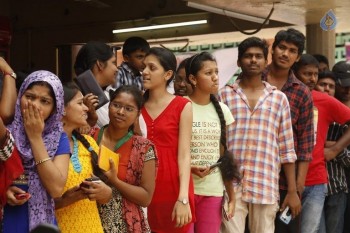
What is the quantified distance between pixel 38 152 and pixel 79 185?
34cm

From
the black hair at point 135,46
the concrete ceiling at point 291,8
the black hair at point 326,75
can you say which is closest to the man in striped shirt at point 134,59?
the black hair at point 135,46

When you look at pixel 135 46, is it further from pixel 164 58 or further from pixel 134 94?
pixel 134 94

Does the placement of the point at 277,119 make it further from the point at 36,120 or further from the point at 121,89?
the point at 36,120

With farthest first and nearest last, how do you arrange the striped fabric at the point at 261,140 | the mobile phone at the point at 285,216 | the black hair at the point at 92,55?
the mobile phone at the point at 285,216, the striped fabric at the point at 261,140, the black hair at the point at 92,55

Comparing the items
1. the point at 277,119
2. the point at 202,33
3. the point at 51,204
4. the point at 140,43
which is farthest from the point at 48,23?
the point at 51,204

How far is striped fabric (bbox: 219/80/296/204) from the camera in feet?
17.3

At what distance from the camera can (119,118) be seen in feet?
13.7

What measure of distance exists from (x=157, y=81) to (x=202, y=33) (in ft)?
26.2

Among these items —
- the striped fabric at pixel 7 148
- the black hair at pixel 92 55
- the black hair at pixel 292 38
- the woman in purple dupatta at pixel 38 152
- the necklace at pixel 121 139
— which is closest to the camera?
the striped fabric at pixel 7 148

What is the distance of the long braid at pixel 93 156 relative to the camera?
3875 mm

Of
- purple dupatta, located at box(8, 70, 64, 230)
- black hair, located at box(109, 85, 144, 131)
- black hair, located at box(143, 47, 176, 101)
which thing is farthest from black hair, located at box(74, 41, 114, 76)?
purple dupatta, located at box(8, 70, 64, 230)

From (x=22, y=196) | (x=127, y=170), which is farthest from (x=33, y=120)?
(x=127, y=170)

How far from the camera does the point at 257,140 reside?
17.4 feet

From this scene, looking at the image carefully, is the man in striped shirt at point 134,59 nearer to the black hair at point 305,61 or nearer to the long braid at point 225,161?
the long braid at point 225,161
